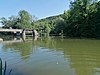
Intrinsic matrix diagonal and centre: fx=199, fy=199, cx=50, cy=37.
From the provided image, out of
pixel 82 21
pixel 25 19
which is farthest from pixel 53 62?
pixel 25 19

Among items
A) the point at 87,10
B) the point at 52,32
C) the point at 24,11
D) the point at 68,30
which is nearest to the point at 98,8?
the point at 87,10

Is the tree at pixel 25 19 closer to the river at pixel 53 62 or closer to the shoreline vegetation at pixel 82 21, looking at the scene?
the shoreline vegetation at pixel 82 21

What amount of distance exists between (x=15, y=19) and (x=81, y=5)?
41.9 meters

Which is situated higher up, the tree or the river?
the tree

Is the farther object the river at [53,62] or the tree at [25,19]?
the tree at [25,19]

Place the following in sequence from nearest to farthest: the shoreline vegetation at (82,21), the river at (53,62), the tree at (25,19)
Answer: the river at (53,62)
the shoreline vegetation at (82,21)
the tree at (25,19)

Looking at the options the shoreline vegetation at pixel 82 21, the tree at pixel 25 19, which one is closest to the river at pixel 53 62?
the shoreline vegetation at pixel 82 21

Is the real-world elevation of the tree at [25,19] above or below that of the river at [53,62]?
above

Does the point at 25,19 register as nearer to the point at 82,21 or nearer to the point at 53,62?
the point at 82,21

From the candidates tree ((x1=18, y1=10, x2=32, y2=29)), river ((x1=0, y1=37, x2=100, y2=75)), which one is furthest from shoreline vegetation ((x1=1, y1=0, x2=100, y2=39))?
river ((x1=0, y1=37, x2=100, y2=75))

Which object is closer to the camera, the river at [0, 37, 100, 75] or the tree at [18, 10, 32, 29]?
the river at [0, 37, 100, 75]

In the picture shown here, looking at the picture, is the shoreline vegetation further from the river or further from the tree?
the river

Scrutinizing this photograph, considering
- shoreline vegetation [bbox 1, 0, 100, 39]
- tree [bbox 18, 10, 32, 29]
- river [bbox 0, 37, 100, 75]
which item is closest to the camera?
river [bbox 0, 37, 100, 75]

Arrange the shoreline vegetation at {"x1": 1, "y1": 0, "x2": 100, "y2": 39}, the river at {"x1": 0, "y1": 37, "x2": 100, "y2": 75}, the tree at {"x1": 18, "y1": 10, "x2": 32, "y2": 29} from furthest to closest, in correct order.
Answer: the tree at {"x1": 18, "y1": 10, "x2": 32, "y2": 29} → the shoreline vegetation at {"x1": 1, "y1": 0, "x2": 100, "y2": 39} → the river at {"x1": 0, "y1": 37, "x2": 100, "y2": 75}
